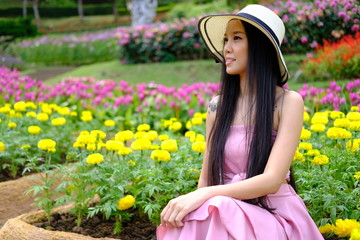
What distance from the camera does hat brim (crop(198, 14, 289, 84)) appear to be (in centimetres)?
210

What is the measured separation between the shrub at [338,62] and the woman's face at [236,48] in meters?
4.39

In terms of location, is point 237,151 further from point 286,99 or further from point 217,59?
point 217,59

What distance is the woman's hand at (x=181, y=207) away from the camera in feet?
6.32

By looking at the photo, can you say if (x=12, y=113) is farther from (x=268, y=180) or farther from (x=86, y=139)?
(x=268, y=180)

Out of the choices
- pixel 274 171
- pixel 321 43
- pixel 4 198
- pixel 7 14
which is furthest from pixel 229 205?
pixel 7 14

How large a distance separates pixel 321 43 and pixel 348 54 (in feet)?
7.95

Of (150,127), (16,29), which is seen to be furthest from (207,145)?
(16,29)

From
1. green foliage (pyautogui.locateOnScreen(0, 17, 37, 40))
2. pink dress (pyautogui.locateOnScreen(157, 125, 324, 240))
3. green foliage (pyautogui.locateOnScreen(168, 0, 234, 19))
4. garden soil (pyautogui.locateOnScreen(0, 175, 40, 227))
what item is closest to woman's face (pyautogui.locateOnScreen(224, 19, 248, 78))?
pink dress (pyautogui.locateOnScreen(157, 125, 324, 240))

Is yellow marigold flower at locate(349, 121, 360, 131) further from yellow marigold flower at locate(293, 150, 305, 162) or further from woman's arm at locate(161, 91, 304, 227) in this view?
woman's arm at locate(161, 91, 304, 227)

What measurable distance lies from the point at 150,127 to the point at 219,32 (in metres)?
3.42

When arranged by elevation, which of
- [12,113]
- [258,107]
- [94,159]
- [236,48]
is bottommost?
[12,113]

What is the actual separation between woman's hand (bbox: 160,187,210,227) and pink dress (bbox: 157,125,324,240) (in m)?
0.02

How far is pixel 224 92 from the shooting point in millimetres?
2379

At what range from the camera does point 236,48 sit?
2193 millimetres
